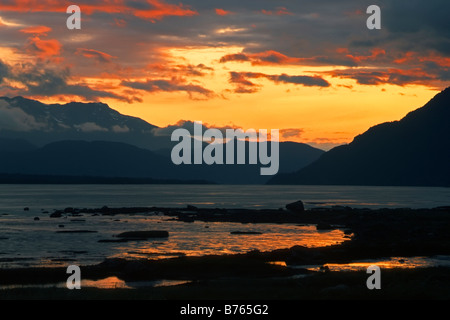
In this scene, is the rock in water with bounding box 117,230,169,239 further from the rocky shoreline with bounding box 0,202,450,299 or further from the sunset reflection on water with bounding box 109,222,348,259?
the sunset reflection on water with bounding box 109,222,348,259

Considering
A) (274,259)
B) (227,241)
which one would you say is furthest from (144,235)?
(274,259)

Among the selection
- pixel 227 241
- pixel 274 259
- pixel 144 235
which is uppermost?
pixel 274 259

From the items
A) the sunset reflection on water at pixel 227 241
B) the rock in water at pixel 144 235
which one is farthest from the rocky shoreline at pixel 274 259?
the sunset reflection on water at pixel 227 241

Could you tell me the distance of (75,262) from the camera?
188ft

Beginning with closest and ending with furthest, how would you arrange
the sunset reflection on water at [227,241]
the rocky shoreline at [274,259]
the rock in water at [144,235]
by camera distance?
the rocky shoreline at [274,259]
the sunset reflection on water at [227,241]
the rock in water at [144,235]

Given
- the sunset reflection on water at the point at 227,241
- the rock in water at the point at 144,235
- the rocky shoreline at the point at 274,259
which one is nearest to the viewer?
the rocky shoreline at the point at 274,259

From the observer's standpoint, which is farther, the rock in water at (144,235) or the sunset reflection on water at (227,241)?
the rock in water at (144,235)

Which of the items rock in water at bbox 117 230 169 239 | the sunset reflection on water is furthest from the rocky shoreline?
the sunset reflection on water

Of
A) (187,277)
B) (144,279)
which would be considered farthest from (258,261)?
(144,279)

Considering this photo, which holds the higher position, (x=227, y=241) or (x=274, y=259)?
(x=274, y=259)

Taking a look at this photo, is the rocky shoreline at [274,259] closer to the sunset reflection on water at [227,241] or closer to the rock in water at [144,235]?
the rock in water at [144,235]

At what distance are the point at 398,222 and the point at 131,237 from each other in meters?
46.3

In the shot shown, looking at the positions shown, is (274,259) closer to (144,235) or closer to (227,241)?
(227,241)

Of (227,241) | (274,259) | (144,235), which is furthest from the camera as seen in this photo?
(144,235)
